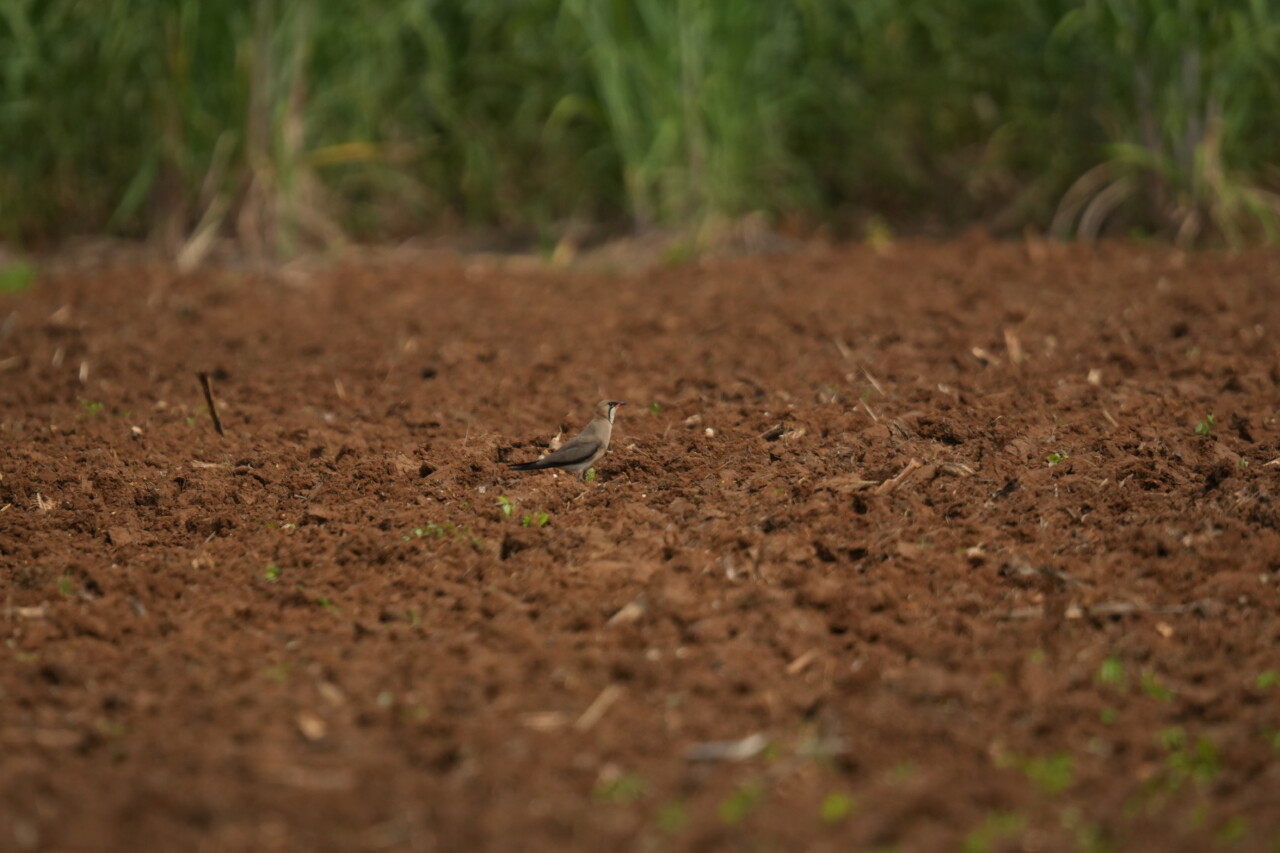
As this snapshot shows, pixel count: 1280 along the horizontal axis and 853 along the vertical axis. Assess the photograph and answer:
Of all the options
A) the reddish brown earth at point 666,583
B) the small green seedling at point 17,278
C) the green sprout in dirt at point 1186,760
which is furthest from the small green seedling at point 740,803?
the small green seedling at point 17,278

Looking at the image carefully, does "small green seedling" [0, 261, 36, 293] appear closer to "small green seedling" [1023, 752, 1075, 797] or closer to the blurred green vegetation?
the blurred green vegetation

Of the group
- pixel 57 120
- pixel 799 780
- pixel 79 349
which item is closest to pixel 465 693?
pixel 799 780

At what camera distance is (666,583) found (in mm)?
2432

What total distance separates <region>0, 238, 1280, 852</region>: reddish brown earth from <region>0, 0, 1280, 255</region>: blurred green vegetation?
1.16 metres

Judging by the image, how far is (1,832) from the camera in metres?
1.75

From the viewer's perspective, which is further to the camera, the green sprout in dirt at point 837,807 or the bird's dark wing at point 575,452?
the bird's dark wing at point 575,452

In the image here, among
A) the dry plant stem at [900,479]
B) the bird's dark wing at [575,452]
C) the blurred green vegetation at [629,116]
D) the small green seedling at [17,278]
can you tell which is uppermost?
the blurred green vegetation at [629,116]

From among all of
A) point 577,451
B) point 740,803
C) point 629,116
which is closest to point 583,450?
point 577,451

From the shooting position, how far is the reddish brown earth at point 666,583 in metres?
1.83

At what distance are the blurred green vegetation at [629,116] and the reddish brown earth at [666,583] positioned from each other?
1161 mm

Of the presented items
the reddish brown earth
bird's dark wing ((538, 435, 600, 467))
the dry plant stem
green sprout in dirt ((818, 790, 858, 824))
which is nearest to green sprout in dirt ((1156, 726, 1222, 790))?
the reddish brown earth

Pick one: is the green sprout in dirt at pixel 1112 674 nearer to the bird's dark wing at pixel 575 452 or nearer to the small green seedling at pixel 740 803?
the small green seedling at pixel 740 803

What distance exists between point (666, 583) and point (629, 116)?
10.8ft

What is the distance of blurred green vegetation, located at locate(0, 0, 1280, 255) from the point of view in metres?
5.07
